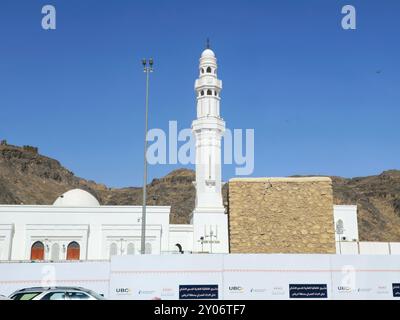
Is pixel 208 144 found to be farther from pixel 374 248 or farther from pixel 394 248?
pixel 394 248

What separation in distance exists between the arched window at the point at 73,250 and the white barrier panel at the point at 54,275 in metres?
25.3

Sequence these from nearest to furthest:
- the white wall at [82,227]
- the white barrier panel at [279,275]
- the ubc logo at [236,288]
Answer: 1. the ubc logo at [236,288]
2. the white barrier panel at [279,275]
3. the white wall at [82,227]

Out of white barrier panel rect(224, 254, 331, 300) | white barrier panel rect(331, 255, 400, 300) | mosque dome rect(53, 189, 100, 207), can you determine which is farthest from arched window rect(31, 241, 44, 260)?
white barrier panel rect(331, 255, 400, 300)

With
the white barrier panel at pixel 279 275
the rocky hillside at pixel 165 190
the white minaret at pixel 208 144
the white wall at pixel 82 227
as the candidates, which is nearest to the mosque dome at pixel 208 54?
the white minaret at pixel 208 144

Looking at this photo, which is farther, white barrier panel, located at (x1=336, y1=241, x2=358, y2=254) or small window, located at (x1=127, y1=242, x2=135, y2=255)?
small window, located at (x1=127, y1=242, x2=135, y2=255)

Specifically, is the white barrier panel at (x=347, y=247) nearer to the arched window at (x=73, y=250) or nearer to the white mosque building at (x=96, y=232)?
the white mosque building at (x=96, y=232)

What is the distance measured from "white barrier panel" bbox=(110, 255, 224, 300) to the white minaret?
27.0 m

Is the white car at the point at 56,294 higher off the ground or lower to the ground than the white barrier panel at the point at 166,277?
lower

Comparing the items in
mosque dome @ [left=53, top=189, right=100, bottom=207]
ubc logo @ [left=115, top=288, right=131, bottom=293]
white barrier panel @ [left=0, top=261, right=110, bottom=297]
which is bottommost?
ubc logo @ [left=115, top=288, right=131, bottom=293]

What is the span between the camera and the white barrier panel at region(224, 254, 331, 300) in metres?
16.6

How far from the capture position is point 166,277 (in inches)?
642

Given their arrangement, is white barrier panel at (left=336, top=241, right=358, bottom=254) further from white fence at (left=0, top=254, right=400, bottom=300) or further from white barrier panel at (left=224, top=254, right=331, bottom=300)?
white barrier panel at (left=224, top=254, right=331, bottom=300)

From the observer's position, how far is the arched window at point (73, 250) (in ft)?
133
